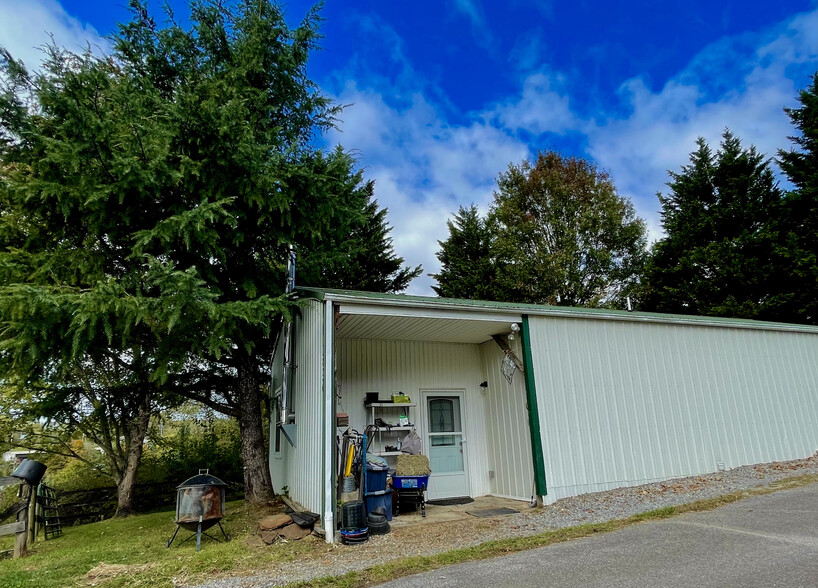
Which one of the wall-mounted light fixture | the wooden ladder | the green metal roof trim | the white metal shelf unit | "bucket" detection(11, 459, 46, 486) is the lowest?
the wooden ladder

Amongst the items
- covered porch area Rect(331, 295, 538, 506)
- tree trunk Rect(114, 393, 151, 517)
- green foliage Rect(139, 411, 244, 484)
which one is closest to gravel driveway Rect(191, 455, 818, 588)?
covered porch area Rect(331, 295, 538, 506)

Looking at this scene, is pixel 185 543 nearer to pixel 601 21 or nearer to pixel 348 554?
pixel 348 554

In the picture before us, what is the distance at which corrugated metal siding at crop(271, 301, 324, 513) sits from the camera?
614cm

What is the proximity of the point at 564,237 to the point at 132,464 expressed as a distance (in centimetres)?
1676

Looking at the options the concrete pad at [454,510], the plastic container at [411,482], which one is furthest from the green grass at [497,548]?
the plastic container at [411,482]

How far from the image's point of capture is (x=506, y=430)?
8.45 m

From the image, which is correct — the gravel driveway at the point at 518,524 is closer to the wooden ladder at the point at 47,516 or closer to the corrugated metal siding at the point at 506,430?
the corrugated metal siding at the point at 506,430

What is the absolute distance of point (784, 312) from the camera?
663 inches

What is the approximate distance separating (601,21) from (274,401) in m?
11.7

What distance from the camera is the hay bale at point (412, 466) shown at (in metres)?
7.02

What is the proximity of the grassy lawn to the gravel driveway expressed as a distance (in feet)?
1.28

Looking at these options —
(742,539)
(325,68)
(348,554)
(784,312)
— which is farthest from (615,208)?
(348,554)

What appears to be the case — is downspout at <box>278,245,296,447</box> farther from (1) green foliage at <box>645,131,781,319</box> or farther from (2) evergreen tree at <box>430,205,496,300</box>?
(1) green foliage at <box>645,131,781,319</box>

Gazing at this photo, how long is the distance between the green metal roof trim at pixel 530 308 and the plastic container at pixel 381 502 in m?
2.61
